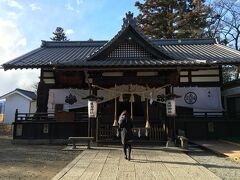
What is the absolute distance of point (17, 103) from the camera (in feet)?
122

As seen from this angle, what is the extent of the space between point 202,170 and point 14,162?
250 inches

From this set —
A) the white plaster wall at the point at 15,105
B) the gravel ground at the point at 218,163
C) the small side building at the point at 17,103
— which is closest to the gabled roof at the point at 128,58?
the gravel ground at the point at 218,163

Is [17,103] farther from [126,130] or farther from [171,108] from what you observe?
[126,130]

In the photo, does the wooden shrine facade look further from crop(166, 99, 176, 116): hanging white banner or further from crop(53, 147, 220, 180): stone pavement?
crop(53, 147, 220, 180): stone pavement

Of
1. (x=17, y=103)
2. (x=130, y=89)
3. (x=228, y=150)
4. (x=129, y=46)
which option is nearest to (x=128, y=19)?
(x=129, y=46)

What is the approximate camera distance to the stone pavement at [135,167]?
765cm

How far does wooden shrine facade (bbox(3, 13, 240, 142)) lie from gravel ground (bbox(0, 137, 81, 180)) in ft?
9.51

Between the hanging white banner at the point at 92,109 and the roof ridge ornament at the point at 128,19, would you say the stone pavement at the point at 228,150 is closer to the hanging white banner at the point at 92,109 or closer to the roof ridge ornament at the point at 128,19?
the hanging white banner at the point at 92,109

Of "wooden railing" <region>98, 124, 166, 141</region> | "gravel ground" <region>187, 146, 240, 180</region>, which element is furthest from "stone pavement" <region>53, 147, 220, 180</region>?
"wooden railing" <region>98, 124, 166, 141</region>

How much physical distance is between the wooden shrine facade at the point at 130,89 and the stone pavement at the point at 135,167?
2.58 metres

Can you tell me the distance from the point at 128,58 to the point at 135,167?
308 inches

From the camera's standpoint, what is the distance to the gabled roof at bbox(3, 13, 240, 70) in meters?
13.4

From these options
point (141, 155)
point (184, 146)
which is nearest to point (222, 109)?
point (184, 146)

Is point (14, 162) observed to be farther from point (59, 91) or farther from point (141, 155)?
point (59, 91)
